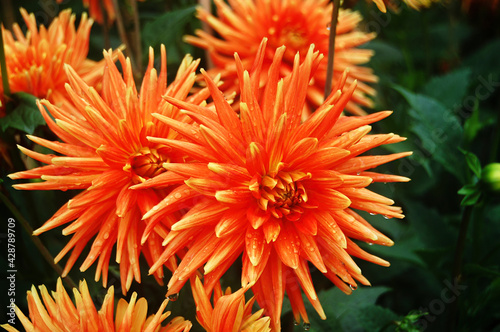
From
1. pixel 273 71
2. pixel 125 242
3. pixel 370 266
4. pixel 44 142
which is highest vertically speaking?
pixel 273 71

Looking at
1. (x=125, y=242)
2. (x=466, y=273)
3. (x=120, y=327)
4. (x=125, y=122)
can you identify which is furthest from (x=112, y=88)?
(x=466, y=273)

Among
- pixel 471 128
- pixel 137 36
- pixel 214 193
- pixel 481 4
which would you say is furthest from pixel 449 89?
pixel 214 193

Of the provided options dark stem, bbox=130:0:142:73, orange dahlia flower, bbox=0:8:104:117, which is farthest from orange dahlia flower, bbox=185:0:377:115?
orange dahlia flower, bbox=0:8:104:117

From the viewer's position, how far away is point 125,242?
636mm

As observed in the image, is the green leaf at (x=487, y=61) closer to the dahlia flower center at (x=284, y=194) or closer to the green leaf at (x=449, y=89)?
the green leaf at (x=449, y=89)

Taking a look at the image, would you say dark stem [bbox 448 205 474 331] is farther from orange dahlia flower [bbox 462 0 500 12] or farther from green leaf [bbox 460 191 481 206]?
orange dahlia flower [bbox 462 0 500 12]

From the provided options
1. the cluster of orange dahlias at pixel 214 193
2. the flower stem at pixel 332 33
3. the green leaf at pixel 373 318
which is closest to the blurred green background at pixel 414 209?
the green leaf at pixel 373 318

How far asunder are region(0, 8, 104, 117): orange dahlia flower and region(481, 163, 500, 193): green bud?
0.67 metres

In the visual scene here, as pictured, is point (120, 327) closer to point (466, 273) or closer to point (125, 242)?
point (125, 242)

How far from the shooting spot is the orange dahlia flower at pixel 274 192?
1.91ft

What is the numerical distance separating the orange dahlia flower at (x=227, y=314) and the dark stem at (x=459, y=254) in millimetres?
432

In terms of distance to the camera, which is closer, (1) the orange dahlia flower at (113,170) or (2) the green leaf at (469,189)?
(1) the orange dahlia flower at (113,170)

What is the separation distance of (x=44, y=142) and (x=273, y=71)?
1.00 feet

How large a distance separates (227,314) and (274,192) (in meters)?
0.16
